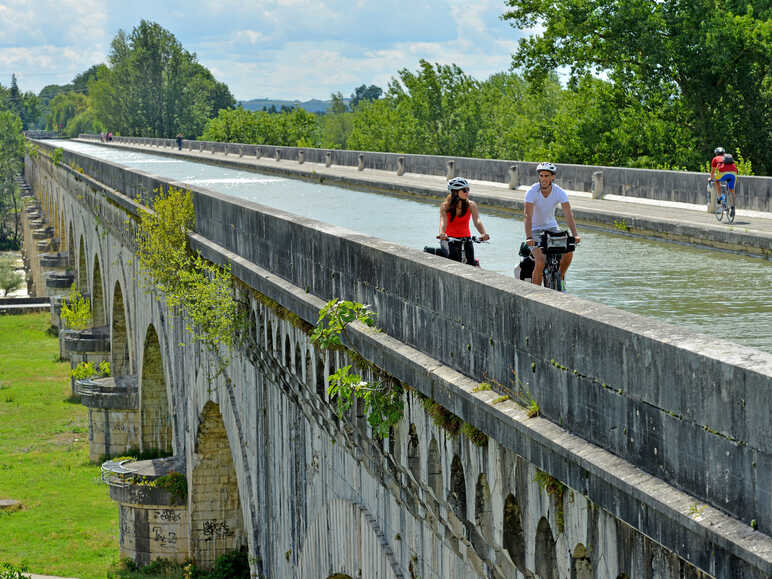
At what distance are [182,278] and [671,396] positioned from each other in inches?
417

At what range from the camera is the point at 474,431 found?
5914mm

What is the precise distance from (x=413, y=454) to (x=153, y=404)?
62.3 ft

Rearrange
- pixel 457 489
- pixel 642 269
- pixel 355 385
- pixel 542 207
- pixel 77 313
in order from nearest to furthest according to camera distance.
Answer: pixel 457 489 < pixel 355 385 < pixel 542 207 < pixel 642 269 < pixel 77 313

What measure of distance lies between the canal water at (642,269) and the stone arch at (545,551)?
149cm

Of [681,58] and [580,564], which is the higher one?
[681,58]

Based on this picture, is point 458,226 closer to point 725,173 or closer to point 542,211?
point 542,211

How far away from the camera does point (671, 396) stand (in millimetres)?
4266

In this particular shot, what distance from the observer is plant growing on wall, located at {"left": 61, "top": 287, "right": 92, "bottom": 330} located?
127 ft

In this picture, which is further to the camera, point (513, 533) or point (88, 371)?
point (88, 371)

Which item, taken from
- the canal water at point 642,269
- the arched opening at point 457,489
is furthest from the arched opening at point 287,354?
the arched opening at point 457,489

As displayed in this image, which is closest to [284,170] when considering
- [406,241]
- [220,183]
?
[220,183]

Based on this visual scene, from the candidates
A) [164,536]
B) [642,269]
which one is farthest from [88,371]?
[642,269]

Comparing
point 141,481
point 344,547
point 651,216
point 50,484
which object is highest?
point 651,216

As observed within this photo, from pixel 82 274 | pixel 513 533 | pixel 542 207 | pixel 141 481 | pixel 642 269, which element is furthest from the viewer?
pixel 82 274
